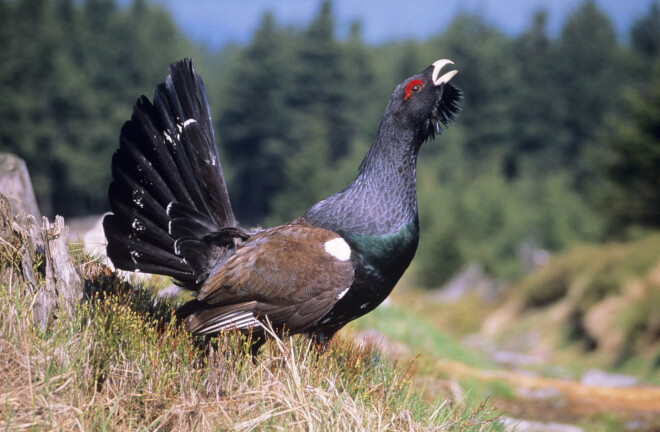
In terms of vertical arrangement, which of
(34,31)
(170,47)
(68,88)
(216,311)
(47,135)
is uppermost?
(170,47)

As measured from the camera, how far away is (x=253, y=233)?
4551mm

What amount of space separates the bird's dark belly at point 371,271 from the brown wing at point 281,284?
6cm

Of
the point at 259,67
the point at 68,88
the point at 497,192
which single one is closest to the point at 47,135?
the point at 68,88

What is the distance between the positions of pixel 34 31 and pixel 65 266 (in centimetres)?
6046

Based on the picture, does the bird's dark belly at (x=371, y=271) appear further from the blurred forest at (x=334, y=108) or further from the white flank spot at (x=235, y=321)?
the blurred forest at (x=334, y=108)

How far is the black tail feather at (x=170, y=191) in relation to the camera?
167 inches

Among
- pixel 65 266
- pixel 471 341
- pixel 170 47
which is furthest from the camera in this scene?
pixel 170 47

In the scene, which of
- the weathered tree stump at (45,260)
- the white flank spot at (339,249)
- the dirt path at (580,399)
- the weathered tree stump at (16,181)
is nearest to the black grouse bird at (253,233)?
the white flank spot at (339,249)

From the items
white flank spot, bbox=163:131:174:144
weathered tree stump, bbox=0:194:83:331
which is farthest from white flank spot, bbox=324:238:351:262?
weathered tree stump, bbox=0:194:83:331

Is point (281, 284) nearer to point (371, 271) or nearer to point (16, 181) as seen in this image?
point (371, 271)

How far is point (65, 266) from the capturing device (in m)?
3.84

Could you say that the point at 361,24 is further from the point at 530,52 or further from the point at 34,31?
the point at 34,31

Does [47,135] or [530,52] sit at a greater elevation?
[530,52]

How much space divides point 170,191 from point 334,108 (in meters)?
76.0
